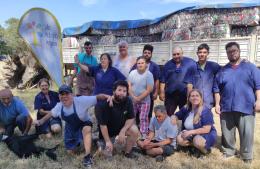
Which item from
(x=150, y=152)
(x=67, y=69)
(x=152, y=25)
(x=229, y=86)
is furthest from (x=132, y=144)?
(x=67, y=69)

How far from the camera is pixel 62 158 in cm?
412

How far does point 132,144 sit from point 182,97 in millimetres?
1282

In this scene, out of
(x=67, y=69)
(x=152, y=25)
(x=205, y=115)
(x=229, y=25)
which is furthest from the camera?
(x=67, y=69)

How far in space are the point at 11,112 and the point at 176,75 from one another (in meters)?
2.94

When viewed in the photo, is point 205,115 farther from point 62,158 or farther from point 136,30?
point 136,30

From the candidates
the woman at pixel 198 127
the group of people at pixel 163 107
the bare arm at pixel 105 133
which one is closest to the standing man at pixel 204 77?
the group of people at pixel 163 107

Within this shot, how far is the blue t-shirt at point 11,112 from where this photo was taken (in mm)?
4816

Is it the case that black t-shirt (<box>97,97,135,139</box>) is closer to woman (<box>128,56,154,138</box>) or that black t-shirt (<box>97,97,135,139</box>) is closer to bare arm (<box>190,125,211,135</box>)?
woman (<box>128,56,154,138</box>)

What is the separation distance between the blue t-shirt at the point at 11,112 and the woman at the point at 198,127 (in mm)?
2704

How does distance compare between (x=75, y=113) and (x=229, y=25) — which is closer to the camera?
(x=75, y=113)

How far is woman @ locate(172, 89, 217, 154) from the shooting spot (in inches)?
158

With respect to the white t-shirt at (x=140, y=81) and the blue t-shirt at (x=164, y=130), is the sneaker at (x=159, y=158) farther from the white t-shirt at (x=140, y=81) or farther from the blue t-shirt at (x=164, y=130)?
the white t-shirt at (x=140, y=81)

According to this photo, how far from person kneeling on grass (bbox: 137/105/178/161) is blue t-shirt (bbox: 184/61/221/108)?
0.69 metres

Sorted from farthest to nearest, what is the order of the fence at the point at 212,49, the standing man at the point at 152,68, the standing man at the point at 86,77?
the fence at the point at 212,49
the standing man at the point at 86,77
the standing man at the point at 152,68
